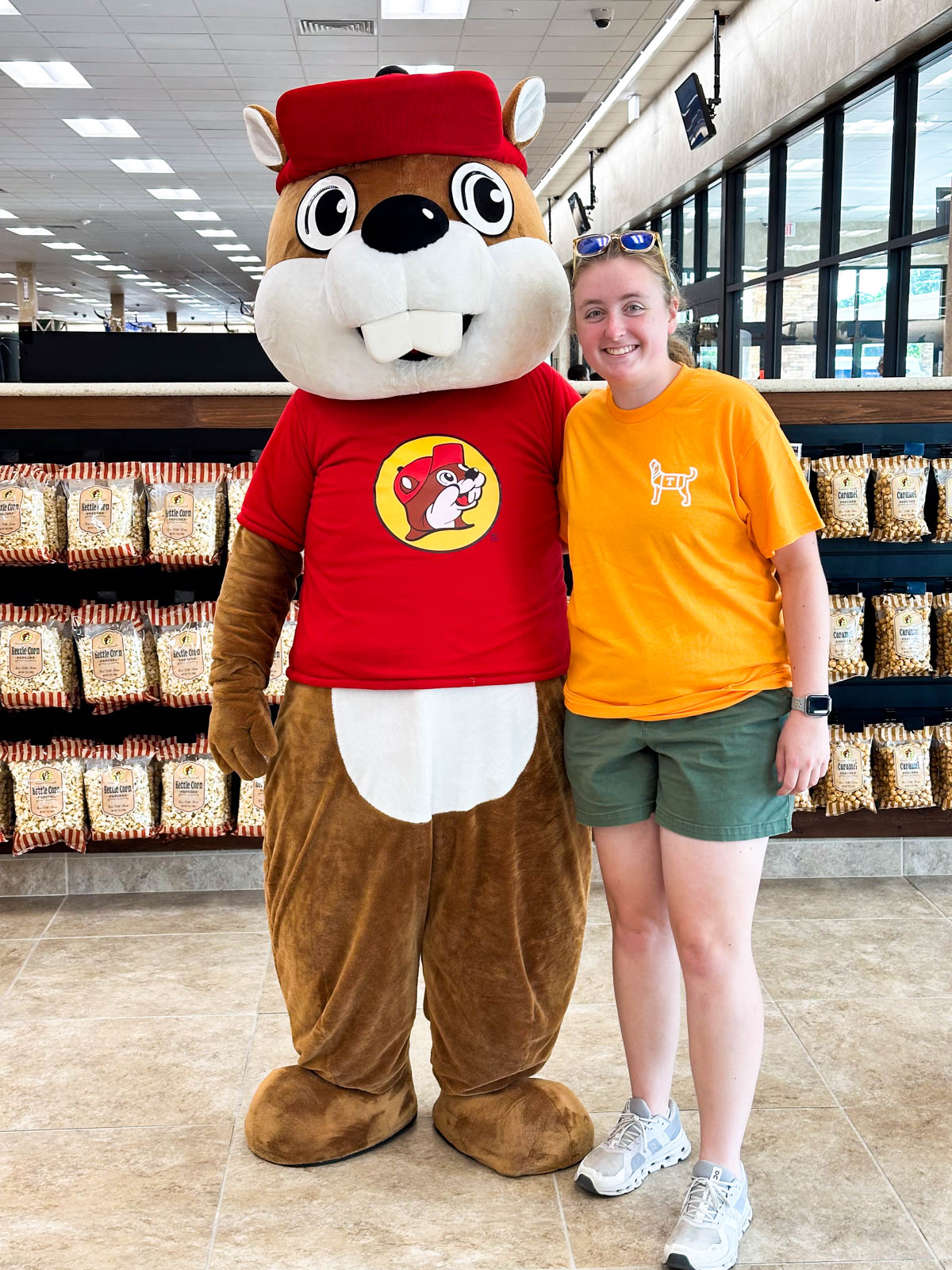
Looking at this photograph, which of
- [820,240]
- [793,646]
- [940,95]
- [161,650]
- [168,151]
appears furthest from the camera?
[168,151]

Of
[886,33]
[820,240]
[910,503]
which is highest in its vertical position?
[886,33]

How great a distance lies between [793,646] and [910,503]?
1.70 metres

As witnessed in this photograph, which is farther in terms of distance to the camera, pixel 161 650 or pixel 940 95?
pixel 940 95

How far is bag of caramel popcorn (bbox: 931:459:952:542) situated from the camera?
3271 mm

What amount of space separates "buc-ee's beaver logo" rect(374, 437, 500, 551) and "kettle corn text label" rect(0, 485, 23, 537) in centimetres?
156

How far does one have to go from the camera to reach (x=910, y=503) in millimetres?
3232

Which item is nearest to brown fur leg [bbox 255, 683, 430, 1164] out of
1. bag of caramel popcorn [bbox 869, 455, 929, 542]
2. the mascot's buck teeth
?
the mascot's buck teeth

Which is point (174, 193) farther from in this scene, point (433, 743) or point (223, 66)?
point (433, 743)

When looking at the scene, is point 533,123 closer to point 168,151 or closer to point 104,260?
point 168,151

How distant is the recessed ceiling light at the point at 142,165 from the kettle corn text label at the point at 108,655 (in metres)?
11.5

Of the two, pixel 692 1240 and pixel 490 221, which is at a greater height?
pixel 490 221

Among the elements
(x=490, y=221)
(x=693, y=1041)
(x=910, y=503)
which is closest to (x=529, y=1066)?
(x=693, y=1041)

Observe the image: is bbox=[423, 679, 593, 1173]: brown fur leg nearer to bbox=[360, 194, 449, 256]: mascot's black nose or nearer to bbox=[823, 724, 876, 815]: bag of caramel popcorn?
bbox=[360, 194, 449, 256]: mascot's black nose

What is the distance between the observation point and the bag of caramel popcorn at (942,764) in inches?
134
